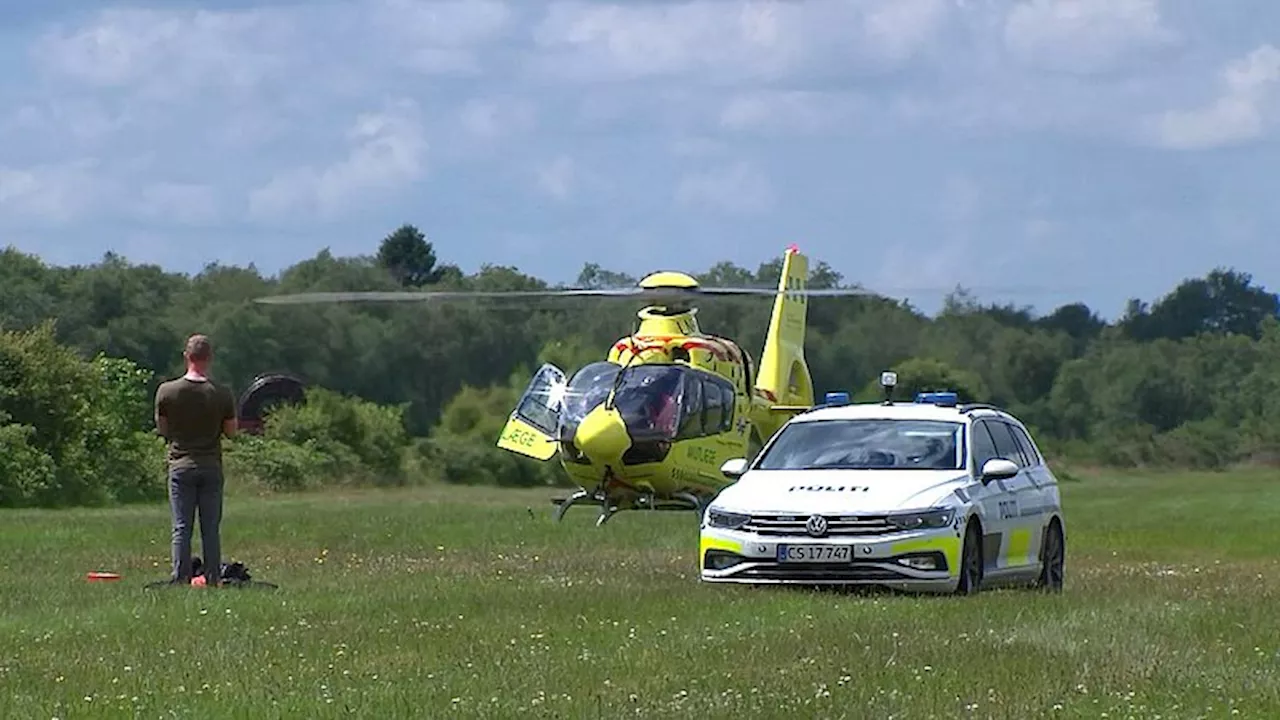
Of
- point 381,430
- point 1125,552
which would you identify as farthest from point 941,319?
point 1125,552

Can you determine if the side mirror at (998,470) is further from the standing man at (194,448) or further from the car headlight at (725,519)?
the standing man at (194,448)

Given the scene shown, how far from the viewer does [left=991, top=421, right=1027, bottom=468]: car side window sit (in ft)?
60.2

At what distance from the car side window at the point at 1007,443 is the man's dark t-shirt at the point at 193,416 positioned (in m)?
6.02

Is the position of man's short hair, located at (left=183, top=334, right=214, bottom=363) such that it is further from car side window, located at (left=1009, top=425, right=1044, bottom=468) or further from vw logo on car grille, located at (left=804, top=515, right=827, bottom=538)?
car side window, located at (left=1009, top=425, right=1044, bottom=468)

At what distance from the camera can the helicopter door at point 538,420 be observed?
27.6 m

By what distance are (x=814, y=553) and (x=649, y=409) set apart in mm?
10631

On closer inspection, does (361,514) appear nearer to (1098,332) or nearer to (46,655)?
(46,655)

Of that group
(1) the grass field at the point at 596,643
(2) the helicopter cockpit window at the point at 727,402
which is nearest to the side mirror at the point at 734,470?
(1) the grass field at the point at 596,643

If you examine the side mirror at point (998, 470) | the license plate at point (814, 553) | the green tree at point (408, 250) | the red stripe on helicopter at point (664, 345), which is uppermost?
the green tree at point (408, 250)

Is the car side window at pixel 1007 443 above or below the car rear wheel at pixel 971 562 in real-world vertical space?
above

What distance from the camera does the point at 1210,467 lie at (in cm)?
6831

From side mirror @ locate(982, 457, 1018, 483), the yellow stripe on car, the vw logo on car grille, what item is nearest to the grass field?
the vw logo on car grille

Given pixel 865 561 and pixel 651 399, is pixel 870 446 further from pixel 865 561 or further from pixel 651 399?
pixel 651 399

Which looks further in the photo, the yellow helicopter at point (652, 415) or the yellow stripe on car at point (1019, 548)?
the yellow helicopter at point (652, 415)
